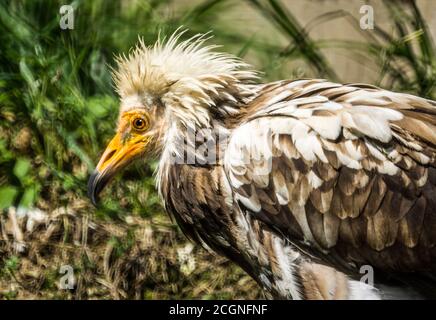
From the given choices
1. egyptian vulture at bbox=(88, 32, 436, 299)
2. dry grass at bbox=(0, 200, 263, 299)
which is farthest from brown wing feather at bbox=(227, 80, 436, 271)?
dry grass at bbox=(0, 200, 263, 299)

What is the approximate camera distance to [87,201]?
6664 mm

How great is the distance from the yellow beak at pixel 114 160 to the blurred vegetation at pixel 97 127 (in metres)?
1.11

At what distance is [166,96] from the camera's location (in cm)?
530

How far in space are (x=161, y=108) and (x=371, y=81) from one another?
2685 mm

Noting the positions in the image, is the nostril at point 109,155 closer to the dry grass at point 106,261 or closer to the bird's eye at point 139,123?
the bird's eye at point 139,123

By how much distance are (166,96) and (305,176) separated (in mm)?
884

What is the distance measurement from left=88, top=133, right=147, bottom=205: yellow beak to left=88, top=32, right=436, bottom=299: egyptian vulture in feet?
0.60

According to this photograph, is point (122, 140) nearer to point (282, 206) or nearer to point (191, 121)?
point (191, 121)

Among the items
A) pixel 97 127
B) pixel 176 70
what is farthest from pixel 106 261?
pixel 176 70

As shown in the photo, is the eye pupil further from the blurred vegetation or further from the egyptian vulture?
the blurred vegetation

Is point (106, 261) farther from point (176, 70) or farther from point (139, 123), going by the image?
point (176, 70)

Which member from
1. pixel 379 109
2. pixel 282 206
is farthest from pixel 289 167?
pixel 379 109

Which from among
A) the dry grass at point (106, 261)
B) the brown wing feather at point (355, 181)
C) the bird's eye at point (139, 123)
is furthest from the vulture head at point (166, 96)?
the dry grass at point (106, 261)

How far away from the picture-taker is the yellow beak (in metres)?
5.34
